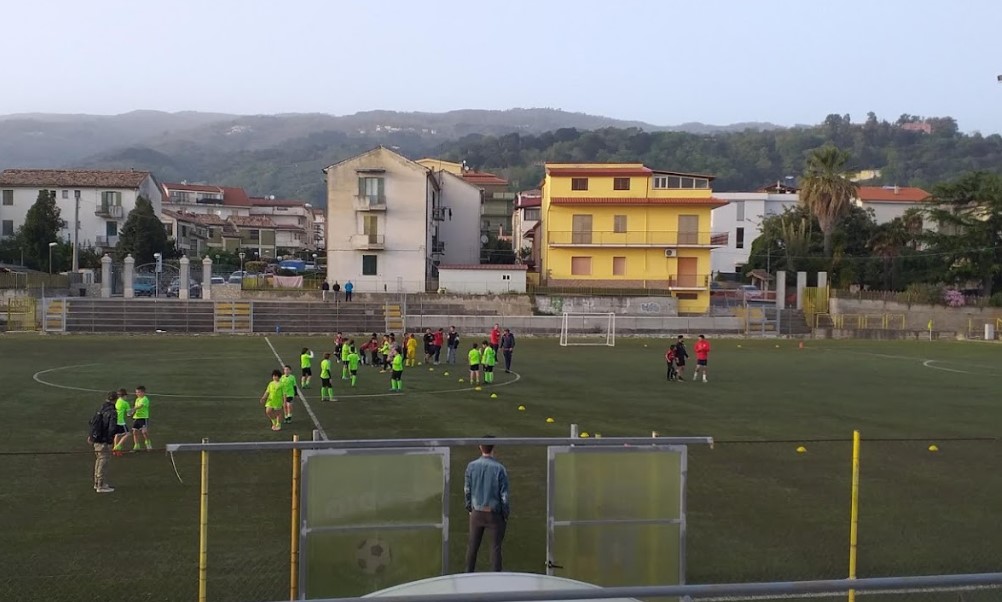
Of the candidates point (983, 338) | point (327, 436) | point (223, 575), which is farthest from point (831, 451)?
point (983, 338)

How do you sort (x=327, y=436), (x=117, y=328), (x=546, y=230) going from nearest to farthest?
(x=327, y=436)
(x=117, y=328)
(x=546, y=230)

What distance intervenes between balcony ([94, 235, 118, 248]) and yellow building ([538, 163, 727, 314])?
4287 centimetres

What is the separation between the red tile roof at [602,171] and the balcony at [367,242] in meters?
13.1

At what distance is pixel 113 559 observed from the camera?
33.4ft

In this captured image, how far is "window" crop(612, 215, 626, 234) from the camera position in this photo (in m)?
64.2

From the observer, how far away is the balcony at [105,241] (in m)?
82.9

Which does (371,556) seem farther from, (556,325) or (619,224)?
(619,224)

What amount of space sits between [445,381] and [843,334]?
3522 cm

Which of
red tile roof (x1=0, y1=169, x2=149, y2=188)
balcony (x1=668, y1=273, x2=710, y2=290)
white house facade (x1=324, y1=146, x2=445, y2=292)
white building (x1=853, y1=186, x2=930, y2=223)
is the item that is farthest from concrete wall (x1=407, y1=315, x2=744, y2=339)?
white building (x1=853, y1=186, x2=930, y2=223)

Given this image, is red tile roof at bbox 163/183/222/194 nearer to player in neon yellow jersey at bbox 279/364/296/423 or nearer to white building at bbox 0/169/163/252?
white building at bbox 0/169/163/252

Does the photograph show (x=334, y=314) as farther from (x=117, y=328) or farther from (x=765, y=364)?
(x=765, y=364)

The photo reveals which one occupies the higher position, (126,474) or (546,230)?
(546,230)

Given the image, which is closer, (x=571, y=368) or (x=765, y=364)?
(x=571, y=368)

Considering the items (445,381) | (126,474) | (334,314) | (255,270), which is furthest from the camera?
(255,270)
